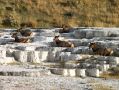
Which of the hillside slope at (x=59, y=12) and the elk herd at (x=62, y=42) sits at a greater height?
the hillside slope at (x=59, y=12)

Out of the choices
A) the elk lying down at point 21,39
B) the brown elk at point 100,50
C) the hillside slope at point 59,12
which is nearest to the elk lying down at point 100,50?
the brown elk at point 100,50

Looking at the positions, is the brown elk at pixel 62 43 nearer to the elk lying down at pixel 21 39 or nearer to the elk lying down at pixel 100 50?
the elk lying down at pixel 100 50

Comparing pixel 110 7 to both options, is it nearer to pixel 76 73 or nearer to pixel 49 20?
pixel 49 20

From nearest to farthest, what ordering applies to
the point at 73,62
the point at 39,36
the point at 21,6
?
the point at 73,62
the point at 39,36
the point at 21,6

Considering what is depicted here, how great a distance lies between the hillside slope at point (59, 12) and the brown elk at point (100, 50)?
1890 cm

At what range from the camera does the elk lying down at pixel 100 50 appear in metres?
31.3

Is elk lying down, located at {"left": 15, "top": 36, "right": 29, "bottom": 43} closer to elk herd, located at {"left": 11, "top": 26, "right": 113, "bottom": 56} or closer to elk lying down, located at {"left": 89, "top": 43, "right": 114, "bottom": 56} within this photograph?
elk herd, located at {"left": 11, "top": 26, "right": 113, "bottom": 56}

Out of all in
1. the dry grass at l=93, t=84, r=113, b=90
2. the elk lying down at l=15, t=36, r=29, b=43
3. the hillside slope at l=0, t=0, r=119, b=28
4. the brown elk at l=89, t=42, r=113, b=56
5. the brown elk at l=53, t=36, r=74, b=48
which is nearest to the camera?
the dry grass at l=93, t=84, r=113, b=90

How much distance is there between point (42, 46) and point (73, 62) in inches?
208

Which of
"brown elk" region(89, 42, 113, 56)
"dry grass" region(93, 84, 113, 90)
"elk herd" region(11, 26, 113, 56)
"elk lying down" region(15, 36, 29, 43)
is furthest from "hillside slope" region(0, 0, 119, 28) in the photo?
"dry grass" region(93, 84, 113, 90)

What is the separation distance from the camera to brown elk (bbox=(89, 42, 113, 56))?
3134cm

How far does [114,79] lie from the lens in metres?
25.3

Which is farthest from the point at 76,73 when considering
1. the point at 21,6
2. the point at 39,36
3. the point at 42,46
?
the point at 21,6

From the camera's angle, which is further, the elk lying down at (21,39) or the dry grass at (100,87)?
the elk lying down at (21,39)
